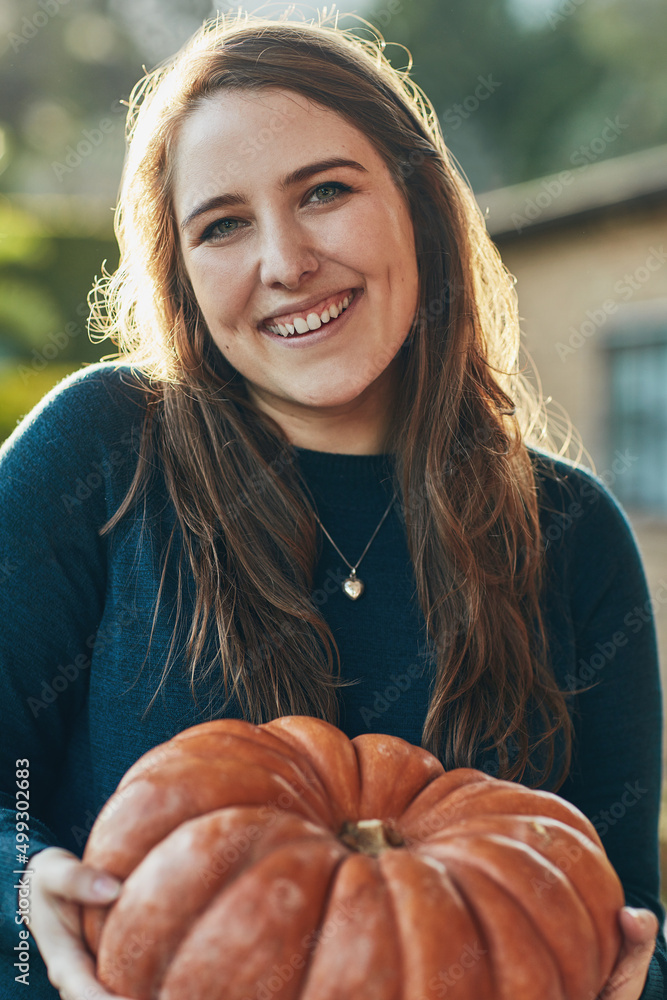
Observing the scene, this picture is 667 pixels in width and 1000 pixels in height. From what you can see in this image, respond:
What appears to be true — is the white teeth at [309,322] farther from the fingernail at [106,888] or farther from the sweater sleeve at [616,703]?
the fingernail at [106,888]

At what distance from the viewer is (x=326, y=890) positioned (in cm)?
92

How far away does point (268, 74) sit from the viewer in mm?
1611

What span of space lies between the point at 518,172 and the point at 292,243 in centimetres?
1964

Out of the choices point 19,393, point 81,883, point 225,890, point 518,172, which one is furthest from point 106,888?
point 518,172

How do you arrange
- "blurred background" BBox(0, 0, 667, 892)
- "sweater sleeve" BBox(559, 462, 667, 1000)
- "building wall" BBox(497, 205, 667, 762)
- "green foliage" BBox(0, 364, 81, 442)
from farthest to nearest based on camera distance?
"building wall" BBox(497, 205, 667, 762), "blurred background" BBox(0, 0, 667, 892), "green foliage" BBox(0, 364, 81, 442), "sweater sleeve" BBox(559, 462, 667, 1000)

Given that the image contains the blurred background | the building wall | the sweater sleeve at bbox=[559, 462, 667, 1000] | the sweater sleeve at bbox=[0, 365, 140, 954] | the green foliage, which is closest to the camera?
the sweater sleeve at bbox=[0, 365, 140, 954]

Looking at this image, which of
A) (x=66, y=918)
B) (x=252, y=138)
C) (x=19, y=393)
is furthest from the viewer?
(x=19, y=393)

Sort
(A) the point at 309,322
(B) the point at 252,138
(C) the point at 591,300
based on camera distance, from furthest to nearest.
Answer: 1. (C) the point at 591,300
2. (A) the point at 309,322
3. (B) the point at 252,138

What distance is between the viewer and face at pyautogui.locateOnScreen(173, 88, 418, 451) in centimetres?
156

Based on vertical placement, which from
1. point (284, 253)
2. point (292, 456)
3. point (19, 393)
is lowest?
point (292, 456)

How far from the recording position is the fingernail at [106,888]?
94 centimetres

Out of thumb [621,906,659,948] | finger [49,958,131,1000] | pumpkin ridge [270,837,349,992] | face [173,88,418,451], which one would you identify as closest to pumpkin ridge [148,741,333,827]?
pumpkin ridge [270,837,349,992]

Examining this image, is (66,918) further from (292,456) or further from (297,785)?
(292,456)

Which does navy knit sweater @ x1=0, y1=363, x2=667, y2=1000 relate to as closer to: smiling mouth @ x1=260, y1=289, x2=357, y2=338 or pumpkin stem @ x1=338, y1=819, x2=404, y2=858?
smiling mouth @ x1=260, y1=289, x2=357, y2=338
